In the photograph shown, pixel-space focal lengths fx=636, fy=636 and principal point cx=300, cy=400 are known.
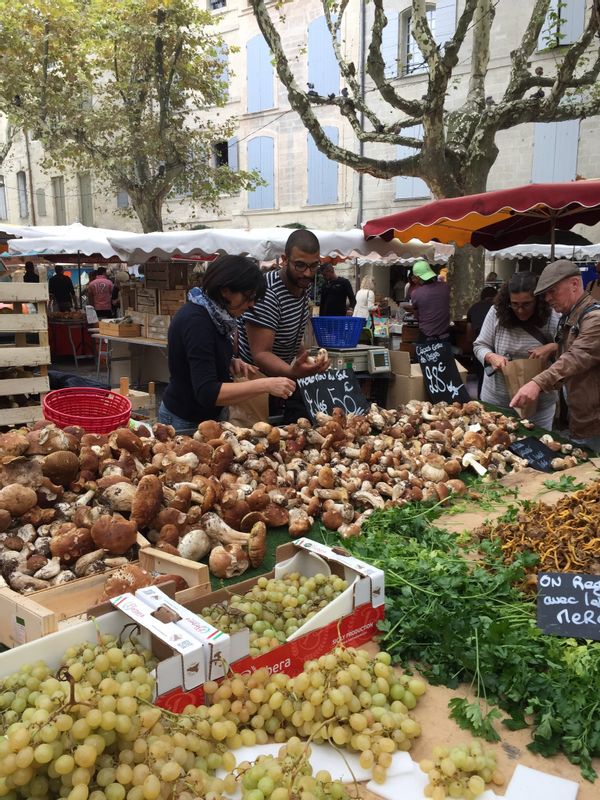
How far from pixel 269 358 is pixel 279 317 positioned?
0.85 feet

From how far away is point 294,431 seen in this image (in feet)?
11.4

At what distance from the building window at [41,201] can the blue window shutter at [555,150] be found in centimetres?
2346

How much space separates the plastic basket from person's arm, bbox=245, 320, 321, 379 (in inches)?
67.6

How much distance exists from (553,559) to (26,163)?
35538 millimetres

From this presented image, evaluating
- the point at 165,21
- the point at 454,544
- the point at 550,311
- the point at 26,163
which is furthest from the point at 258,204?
the point at 454,544

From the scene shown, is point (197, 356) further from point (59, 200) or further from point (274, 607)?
point (59, 200)

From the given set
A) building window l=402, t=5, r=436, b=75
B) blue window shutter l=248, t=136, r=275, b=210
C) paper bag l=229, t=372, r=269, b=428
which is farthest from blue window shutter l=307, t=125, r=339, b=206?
paper bag l=229, t=372, r=269, b=428

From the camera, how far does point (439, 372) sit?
5.01 meters

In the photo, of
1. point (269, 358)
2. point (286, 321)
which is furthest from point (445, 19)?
point (269, 358)

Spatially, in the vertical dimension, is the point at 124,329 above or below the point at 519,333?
below

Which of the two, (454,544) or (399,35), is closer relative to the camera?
(454,544)

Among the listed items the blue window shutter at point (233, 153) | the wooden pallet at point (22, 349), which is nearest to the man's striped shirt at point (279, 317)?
the wooden pallet at point (22, 349)

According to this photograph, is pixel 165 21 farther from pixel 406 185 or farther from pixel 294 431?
pixel 294 431

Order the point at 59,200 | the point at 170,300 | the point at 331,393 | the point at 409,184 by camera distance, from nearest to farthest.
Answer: the point at 331,393, the point at 170,300, the point at 409,184, the point at 59,200
